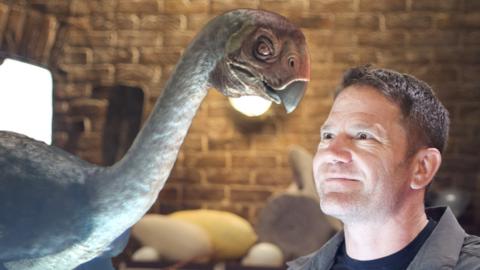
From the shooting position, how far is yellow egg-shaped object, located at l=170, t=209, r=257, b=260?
7.56ft

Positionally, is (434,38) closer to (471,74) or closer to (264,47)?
(471,74)

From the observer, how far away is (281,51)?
2.33 ft

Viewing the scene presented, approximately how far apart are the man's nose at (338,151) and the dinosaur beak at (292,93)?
8.0 inches

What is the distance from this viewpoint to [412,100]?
985mm

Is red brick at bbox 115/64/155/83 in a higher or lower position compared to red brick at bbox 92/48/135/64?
lower

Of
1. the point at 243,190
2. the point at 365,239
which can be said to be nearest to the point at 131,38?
the point at 243,190

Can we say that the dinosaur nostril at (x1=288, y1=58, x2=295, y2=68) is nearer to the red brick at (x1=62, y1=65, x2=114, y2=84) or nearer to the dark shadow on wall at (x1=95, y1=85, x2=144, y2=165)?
the dark shadow on wall at (x1=95, y1=85, x2=144, y2=165)

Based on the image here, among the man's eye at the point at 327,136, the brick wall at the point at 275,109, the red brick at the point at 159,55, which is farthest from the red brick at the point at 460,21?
the man's eye at the point at 327,136

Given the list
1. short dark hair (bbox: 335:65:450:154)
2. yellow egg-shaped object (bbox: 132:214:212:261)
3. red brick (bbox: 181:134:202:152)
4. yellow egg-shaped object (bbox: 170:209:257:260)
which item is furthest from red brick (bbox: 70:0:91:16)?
short dark hair (bbox: 335:65:450:154)

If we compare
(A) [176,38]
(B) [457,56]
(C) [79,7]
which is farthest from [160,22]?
(B) [457,56]

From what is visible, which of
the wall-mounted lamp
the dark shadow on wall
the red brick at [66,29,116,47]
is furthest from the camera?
the red brick at [66,29,116,47]

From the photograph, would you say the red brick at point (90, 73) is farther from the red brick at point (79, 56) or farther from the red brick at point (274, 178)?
the red brick at point (274, 178)

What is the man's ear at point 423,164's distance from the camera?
1.00 meters

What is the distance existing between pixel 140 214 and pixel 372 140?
0.33 metres
